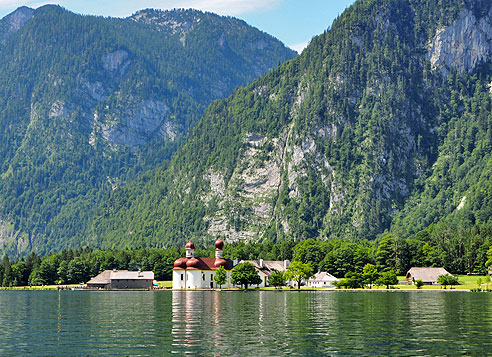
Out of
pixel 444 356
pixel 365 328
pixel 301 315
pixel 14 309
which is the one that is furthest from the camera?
pixel 14 309

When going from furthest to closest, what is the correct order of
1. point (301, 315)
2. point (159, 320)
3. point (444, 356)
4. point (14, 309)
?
1. point (14, 309)
2. point (301, 315)
3. point (159, 320)
4. point (444, 356)

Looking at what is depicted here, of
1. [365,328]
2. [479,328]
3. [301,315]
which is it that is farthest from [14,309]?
[479,328]

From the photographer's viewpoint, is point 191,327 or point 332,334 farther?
point 191,327

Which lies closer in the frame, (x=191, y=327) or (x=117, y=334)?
(x=117, y=334)

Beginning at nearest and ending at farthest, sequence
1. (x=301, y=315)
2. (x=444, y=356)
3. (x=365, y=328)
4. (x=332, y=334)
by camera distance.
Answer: (x=444, y=356), (x=332, y=334), (x=365, y=328), (x=301, y=315)

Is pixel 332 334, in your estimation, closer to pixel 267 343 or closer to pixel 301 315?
pixel 267 343

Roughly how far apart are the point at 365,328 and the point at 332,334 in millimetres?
7294

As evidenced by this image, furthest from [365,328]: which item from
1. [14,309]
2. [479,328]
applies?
[14,309]

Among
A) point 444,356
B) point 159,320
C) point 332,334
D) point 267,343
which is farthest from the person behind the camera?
point 159,320

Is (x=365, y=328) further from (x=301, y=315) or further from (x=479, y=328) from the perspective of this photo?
(x=301, y=315)

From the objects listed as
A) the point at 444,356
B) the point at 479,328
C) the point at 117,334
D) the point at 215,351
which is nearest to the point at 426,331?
the point at 479,328

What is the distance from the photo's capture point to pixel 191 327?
8950 centimetres

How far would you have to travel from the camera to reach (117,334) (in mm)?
81438

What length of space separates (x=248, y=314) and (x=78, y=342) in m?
39.0
